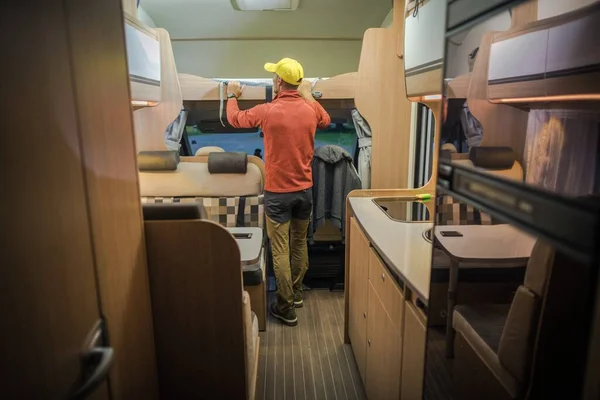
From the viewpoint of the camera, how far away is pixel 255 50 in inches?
169

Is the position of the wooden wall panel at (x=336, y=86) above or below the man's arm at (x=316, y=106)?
above

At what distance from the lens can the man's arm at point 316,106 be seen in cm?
292

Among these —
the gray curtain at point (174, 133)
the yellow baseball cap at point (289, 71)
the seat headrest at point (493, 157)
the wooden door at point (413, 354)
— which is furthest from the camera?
the gray curtain at point (174, 133)

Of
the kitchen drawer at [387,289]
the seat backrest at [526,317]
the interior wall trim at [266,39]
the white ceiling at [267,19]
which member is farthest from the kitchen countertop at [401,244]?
the interior wall trim at [266,39]

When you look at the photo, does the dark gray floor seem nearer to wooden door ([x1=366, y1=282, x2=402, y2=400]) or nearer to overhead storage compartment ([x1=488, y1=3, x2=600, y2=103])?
wooden door ([x1=366, y1=282, x2=402, y2=400])

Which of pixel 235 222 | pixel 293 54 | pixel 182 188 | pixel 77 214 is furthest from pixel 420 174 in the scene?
pixel 77 214

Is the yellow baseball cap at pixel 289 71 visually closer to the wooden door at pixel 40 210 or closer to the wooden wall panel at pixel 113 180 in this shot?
the wooden wall panel at pixel 113 180

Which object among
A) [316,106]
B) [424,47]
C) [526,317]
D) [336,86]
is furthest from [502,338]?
[336,86]

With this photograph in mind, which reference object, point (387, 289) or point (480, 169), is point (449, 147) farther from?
point (387, 289)

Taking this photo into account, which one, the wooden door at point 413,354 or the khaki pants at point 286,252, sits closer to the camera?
the wooden door at point 413,354

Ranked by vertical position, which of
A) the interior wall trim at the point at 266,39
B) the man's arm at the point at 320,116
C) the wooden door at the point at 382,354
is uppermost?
the interior wall trim at the point at 266,39

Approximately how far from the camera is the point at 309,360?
251cm

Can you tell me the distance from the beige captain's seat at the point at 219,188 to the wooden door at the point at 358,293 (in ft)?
2.86

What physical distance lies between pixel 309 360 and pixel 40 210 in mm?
2163
